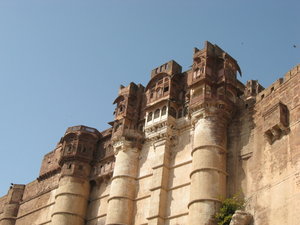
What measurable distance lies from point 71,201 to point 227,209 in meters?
8.17

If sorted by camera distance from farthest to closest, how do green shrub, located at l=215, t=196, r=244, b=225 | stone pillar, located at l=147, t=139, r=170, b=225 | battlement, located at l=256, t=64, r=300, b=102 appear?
1. stone pillar, located at l=147, t=139, r=170, b=225
2. battlement, located at l=256, t=64, r=300, b=102
3. green shrub, located at l=215, t=196, r=244, b=225

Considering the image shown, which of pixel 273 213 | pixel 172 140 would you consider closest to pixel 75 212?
pixel 172 140

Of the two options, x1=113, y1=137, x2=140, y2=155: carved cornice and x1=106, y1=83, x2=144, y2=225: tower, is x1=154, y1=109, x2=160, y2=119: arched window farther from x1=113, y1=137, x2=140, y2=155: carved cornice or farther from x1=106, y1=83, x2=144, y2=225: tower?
x1=113, y1=137, x2=140, y2=155: carved cornice

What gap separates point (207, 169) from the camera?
700 inches

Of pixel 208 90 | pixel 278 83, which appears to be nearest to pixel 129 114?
pixel 208 90

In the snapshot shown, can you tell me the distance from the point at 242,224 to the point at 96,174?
29.1ft

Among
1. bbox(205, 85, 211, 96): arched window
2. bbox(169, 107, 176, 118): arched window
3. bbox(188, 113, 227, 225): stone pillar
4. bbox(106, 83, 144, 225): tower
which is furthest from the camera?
bbox(169, 107, 176, 118): arched window

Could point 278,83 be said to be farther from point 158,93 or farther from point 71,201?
point 71,201

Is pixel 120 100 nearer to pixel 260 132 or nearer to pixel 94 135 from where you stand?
pixel 94 135

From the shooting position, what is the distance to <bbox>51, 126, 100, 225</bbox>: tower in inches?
893

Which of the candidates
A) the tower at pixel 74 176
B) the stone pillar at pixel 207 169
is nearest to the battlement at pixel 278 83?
the stone pillar at pixel 207 169

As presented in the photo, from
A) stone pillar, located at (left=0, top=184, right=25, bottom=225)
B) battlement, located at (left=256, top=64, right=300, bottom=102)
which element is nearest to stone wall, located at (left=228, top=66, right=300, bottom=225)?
battlement, located at (left=256, top=64, right=300, bottom=102)

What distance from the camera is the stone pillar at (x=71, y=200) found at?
22.6 meters

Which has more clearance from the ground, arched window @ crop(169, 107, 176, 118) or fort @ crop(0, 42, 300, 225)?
arched window @ crop(169, 107, 176, 118)
